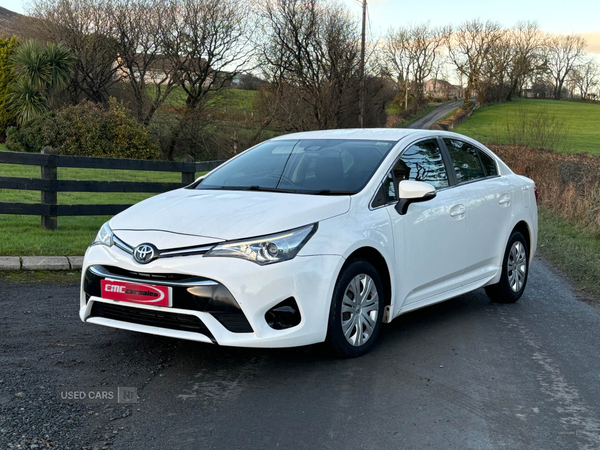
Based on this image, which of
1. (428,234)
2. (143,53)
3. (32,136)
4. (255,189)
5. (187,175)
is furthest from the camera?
(143,53)

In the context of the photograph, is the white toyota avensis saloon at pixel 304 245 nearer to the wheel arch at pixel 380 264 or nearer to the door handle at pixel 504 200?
the wheel arch at pixel 380 264

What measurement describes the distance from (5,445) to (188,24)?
94.5ft

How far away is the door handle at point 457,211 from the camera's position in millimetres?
5598

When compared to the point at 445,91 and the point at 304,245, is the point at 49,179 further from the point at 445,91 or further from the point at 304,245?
the point at 445,91

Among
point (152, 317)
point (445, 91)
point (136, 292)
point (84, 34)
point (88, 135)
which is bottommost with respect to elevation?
point (152, 317)

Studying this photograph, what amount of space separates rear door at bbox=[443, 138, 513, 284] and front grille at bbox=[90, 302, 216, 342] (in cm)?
275

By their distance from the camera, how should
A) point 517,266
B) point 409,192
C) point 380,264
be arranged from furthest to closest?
1. point 517,266
2. point 409,192
3. point 380,264

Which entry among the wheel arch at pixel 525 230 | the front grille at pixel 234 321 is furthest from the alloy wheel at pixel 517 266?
the front grille at pixel 234 321

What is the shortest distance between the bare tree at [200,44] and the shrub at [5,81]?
22.1 ft

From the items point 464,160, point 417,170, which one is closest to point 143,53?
point 464,160

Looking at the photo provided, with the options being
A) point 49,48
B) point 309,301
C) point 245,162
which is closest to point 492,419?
point 309,301

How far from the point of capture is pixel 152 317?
4219mm

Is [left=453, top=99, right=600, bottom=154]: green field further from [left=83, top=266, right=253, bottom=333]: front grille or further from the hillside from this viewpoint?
[left=83, top=266, right=253, bottom=333]: front grille

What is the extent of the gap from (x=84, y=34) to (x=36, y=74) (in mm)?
4896
